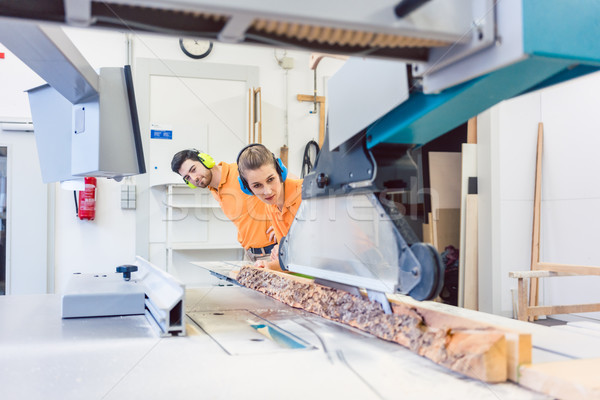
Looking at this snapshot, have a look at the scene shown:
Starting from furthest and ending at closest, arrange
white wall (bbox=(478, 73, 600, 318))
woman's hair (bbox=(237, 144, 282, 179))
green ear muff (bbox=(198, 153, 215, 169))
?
white wall (bbox=(478, 73, 600, 318)), green ear muff (bbox=(198, 153, 215, 169)), woman's hair (bbox=(237, 144, 282, 179))

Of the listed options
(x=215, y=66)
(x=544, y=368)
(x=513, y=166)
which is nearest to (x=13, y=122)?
(x=215, y=66)

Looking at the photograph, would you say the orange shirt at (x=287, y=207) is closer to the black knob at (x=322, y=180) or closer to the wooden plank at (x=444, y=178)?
the black knob at (x=322, y=180)

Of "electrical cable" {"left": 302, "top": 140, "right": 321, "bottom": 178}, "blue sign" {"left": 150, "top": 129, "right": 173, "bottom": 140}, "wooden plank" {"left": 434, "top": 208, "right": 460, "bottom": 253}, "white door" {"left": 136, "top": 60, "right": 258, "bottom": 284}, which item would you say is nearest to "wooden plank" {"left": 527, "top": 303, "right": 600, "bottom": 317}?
"wooden plank" {"left": 434, "top": 208, "right": 460, "bottom": 253}

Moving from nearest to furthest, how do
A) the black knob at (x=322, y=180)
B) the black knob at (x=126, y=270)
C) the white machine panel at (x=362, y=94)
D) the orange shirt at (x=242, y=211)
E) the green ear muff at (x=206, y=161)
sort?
the white machine panel at (x=362, y=94) → the black knob at (x=322, y=180) → the black knob at (x=126, y=270) → the orange shirt at (x=242, y=211) → the green ear muff at (x=206, y=161)

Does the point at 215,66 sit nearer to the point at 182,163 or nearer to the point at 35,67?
the point at 182,163

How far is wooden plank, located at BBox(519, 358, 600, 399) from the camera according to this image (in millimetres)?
651

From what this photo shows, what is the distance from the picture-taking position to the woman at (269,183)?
238cm

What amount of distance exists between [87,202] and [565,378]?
4.16 meters

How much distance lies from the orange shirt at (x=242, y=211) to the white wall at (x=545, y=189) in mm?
1846

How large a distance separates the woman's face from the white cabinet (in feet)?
5.96

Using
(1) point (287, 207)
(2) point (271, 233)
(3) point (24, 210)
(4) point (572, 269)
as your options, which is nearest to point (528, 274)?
(4) point (572, 269)

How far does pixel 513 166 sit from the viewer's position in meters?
3.88

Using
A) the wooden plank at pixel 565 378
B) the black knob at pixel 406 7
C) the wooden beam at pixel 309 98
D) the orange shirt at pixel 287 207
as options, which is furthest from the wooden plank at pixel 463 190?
the black knob at pixel 406 7

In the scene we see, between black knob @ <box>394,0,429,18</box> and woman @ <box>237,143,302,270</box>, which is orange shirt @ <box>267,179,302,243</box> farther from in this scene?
black knob @ <box>394,0,429,18</box>
